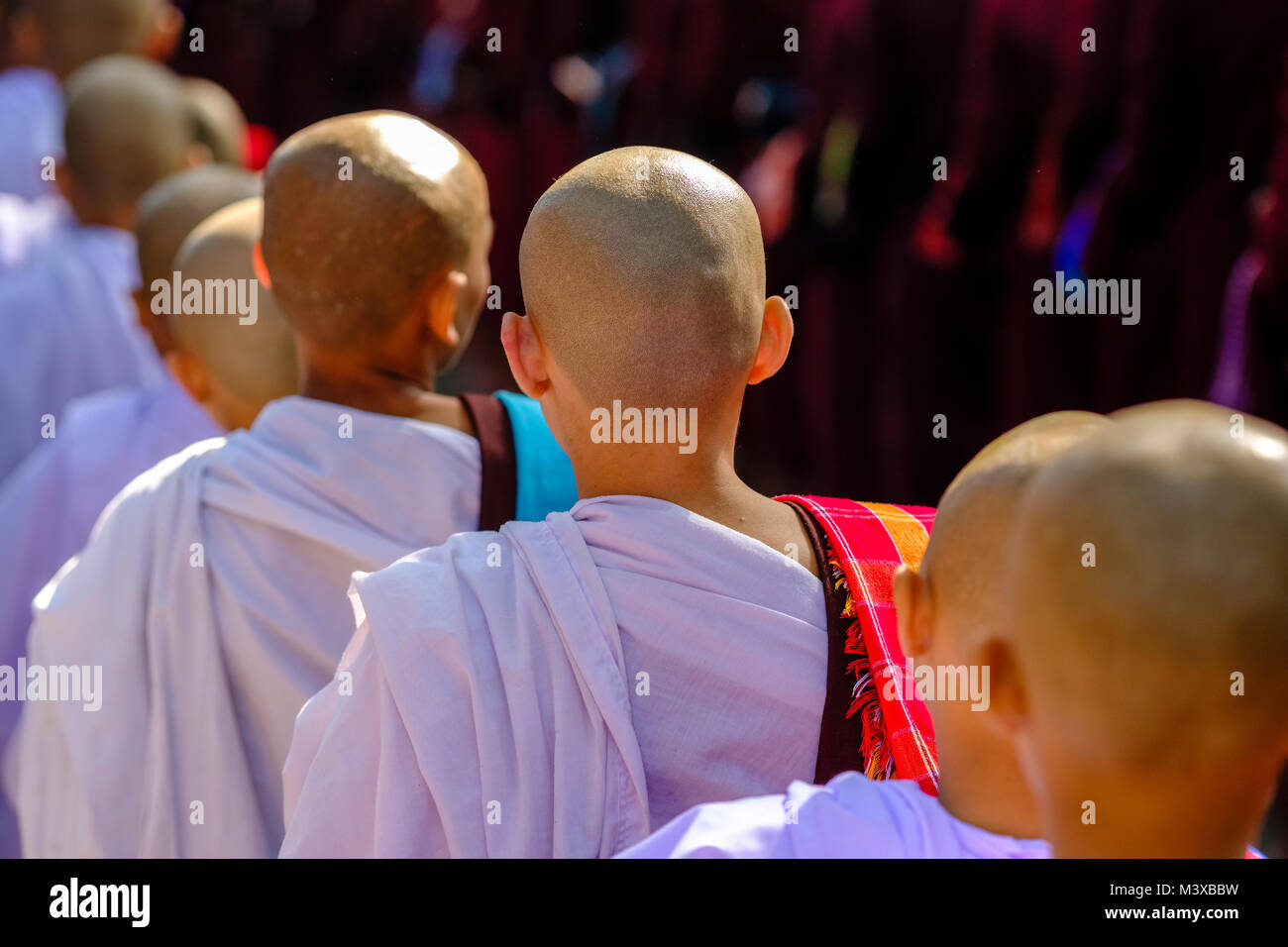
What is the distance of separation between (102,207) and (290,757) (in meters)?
3.02

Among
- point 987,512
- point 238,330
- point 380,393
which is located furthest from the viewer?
point 238,330

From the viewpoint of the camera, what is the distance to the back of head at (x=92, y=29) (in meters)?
5.72

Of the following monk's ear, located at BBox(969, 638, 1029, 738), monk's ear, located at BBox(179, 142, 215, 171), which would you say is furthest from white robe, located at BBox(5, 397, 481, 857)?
monk's ear, located at BBox(179, 142, 215, 171)

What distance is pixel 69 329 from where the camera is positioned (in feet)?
15.0

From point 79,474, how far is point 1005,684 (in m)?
2.58

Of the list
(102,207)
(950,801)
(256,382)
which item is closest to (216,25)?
(102,207)

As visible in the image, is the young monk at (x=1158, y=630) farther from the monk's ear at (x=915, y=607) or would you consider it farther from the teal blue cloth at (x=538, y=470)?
the teal blue cloth at (x=538, y=470)

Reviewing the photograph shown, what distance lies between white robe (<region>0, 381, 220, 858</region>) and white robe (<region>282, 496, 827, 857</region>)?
166 cm

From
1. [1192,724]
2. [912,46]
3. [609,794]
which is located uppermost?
[912,46]

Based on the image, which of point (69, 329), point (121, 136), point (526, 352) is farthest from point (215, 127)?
point (526, 352)

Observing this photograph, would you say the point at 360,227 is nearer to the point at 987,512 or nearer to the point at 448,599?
the point at 448,599

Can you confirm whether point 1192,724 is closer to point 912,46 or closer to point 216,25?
point 912,46

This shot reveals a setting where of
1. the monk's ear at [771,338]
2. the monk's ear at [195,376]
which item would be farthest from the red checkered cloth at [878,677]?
the monk's ear at [195,376]

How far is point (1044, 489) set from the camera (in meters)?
1.32
